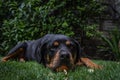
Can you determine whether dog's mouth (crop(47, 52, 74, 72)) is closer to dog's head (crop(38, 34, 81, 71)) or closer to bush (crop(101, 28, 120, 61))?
dog's head (crop(38, 34, 81, 71))

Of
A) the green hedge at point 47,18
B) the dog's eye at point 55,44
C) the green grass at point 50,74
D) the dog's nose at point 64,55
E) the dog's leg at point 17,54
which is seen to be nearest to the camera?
the green grass at point 50,74

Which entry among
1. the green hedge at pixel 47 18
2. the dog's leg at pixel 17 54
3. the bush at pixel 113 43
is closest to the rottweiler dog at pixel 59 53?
the dog's leg at pixel 17 54

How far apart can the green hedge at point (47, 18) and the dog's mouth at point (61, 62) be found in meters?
3.51

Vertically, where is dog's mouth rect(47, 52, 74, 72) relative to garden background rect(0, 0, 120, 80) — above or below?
above

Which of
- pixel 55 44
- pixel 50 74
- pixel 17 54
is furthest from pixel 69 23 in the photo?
pixel 50 74

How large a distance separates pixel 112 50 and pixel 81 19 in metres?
1.07

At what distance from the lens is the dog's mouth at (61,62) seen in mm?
4703

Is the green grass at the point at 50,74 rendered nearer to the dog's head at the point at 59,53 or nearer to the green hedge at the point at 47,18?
the dog's head at the point at 59,53

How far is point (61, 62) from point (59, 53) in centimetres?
14

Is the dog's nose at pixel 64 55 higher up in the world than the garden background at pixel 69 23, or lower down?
higher up

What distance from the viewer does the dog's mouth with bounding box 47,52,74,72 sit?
4703 millimetres

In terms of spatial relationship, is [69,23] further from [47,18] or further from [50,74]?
[50,74]

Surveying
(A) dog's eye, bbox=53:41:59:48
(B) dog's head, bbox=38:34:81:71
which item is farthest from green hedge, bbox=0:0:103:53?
(A) dog's eye, bbox=53:41:59:48

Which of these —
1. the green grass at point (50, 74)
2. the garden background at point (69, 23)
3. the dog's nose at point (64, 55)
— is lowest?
the garden background at point (69, 23)
